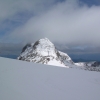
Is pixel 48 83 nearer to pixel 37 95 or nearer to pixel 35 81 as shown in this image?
pixel 35 81

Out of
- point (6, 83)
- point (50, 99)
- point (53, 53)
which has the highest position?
point (53, 53)

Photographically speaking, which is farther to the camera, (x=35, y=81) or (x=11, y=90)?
(x=35, y=81)

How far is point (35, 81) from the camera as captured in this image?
4734 mm

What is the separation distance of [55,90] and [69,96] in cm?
51

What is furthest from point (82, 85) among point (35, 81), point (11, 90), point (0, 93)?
point (0, 93)

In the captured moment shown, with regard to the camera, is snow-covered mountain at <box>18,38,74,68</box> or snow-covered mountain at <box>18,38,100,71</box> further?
snow-covered mountain at <box>18,38,100,71</box>

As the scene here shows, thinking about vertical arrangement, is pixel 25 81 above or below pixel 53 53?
below

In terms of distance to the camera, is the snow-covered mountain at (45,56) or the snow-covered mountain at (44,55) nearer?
the snow-covered mountain at (44,55)

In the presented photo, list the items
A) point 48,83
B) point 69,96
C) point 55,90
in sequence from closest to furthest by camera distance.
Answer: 1. point 69,96
2. point 55,90
3. point 48,83

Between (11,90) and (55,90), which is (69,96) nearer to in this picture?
(55,90)

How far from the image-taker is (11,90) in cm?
382

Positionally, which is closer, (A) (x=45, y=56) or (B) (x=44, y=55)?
(A) (x=45, y=56)

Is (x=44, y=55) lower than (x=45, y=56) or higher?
higher

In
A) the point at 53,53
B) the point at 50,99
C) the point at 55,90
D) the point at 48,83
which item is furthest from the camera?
the point at 53,53
